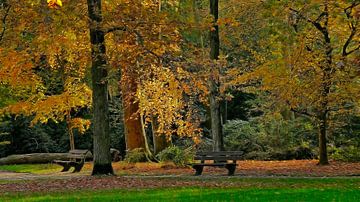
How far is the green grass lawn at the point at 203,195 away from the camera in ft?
37.9

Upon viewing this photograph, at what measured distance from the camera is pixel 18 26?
69.4ft

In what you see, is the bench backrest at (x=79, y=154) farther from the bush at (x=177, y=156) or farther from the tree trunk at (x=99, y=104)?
the tree trunk at (x=99, y=104)

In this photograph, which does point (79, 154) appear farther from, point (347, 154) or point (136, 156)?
point (347, 154)

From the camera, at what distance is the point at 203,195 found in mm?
12320

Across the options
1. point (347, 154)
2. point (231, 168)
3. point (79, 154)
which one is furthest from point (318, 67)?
point (79, 154)

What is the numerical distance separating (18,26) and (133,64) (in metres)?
5.56

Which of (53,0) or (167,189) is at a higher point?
(53,0)

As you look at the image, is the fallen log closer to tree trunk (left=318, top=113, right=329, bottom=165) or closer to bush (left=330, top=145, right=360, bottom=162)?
bush (left=330, top=145, right=360, bottom=162)

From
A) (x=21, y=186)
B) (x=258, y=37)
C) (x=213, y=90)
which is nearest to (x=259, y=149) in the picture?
(x=258, y=37)

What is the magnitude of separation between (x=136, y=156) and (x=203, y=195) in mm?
13877

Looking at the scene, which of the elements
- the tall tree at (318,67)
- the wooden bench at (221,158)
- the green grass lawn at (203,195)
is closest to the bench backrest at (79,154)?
the wooden bench at (221,158)

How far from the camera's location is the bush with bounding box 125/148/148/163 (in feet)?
84.7

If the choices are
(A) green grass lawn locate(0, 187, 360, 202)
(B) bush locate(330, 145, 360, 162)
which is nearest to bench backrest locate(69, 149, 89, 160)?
(A) green grass lawn locate(0, 187, 360, 202)

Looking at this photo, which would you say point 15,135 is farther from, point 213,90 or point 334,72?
point 334,72
